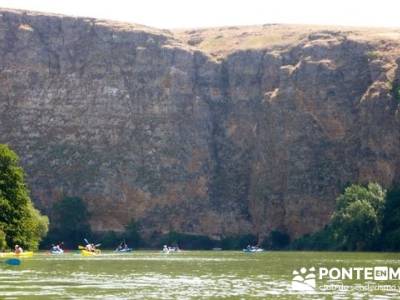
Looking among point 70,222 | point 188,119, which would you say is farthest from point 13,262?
point 188,119

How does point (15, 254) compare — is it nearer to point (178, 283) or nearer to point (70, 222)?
point (178, 283)

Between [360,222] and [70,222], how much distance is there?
45.7 m

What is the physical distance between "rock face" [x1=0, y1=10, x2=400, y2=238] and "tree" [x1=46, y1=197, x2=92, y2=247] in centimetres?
396

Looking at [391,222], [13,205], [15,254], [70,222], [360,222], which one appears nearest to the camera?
[15,254]

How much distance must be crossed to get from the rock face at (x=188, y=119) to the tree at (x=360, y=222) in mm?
24836

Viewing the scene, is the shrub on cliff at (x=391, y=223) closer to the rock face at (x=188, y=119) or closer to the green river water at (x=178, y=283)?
the rock face at (x=188, y=119)

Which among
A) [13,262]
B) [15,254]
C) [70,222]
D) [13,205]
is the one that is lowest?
[70,222]

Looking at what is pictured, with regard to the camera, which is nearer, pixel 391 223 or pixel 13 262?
pixel 13 262

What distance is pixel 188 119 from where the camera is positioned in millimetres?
158500

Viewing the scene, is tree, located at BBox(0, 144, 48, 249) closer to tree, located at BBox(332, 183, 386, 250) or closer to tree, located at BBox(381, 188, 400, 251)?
tree, located at BBox(332, 183, 386, 250)

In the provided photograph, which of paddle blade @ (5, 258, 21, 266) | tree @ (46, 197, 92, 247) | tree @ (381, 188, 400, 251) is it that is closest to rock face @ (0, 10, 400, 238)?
tree @ (46, 197, 92, 247)

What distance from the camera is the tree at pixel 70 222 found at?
147 meters

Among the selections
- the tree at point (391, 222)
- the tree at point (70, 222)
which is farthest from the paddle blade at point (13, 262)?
the tree at point (70, 222)

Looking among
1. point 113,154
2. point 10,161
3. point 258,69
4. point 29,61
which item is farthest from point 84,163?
point 10,161
